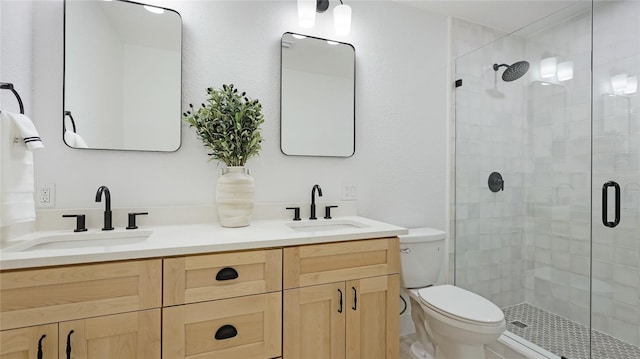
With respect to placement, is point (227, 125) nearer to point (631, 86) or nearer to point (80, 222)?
point (80, 222)

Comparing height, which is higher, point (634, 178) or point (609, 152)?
point (609, 152)

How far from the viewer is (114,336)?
107 cm

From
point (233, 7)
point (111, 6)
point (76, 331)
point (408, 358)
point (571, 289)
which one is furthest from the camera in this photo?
point (571, 289)

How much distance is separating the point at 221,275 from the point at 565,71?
2410mm

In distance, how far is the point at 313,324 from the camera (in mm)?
1363

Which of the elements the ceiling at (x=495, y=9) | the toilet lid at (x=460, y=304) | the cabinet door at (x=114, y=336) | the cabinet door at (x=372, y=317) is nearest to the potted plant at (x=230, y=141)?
the cabinet door at (x=114, y=336)

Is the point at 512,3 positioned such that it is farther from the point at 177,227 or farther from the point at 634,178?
the point at 177,227

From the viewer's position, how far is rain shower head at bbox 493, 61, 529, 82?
214 cm

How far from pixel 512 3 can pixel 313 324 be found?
251 cm

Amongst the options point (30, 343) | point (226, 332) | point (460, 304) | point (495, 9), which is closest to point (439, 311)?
point (460, 304)

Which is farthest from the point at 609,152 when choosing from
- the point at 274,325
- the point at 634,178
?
the point at 274,325

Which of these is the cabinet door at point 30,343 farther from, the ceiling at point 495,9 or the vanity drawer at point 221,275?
the ceiling at point 495,9

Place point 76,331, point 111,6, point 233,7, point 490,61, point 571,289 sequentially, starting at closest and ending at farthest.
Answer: point 76,331 < point 111,6 < point 233,7 < point 571,289 < point 490,61

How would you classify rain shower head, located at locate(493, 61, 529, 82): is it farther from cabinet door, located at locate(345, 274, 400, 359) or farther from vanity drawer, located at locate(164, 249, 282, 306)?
vanity drawer, located at locate(164, 249, 282, 306)
